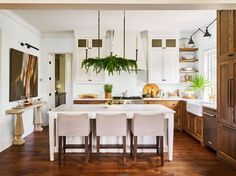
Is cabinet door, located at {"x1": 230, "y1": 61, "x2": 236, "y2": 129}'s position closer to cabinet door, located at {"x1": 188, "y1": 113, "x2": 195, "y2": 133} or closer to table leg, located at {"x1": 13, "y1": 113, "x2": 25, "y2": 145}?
cabinet door, located at {"x1": 188, "y1": 113, "x2": 195, "y2": 133}

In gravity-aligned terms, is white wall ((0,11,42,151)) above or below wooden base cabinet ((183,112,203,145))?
above

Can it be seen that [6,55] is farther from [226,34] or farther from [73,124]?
[226,34]

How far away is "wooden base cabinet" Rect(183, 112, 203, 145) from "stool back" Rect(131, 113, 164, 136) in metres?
1.71

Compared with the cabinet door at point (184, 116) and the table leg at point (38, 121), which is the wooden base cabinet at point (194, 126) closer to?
the cabinet door at point (184, 116)

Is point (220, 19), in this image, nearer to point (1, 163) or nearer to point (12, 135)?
point (1, 163)

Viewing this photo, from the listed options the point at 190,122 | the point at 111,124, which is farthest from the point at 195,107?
the point at 111,124

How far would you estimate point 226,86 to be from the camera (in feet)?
12.7

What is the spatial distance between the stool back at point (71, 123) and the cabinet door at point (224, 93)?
90.2 inches

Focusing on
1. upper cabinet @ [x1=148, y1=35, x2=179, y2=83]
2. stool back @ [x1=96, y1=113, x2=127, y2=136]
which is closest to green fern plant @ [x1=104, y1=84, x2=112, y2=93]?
upper cabinet @ [x1=148, y1=35, x2=179, y2=83]

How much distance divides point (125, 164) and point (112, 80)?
12.0 ft

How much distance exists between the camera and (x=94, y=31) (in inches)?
270

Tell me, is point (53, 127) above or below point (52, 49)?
below

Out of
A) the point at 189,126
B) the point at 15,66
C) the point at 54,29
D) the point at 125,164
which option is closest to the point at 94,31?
the point at 54,29

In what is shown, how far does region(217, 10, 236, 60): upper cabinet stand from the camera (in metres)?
3.73
